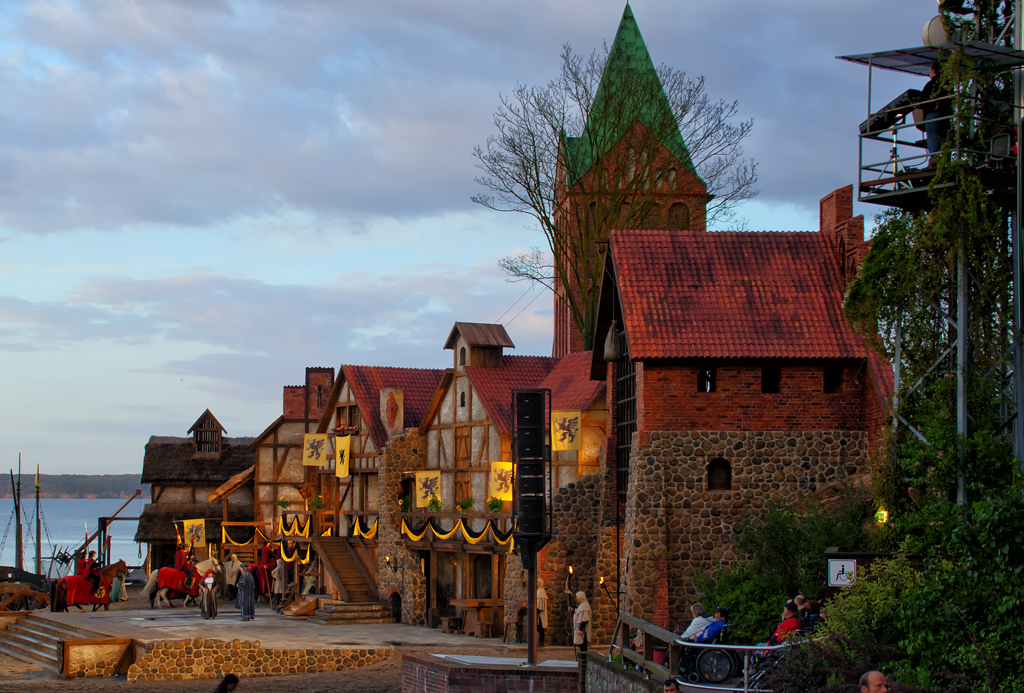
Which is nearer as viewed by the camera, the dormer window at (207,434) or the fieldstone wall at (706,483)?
the fieldstone wall at (706,483)

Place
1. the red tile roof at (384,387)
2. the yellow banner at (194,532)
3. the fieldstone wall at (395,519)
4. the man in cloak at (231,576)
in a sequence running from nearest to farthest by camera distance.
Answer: the fieldstone wall at (395,519) → the red tile roof at (384,387) → the man in cloak at (231,576) → the yellow banner at (194,532)

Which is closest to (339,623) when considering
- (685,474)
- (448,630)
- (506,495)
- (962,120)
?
(448,630)

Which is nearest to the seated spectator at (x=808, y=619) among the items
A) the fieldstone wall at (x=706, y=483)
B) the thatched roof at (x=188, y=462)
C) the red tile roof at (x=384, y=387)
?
the fieldstone wall at (x=706, y=483)

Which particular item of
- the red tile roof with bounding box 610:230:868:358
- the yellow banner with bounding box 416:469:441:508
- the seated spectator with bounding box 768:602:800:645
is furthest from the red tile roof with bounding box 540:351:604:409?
the seated spectator with bounding box 768:602:800:645

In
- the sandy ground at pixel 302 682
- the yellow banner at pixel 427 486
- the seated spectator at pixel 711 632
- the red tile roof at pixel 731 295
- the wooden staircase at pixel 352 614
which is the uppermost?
the red tile roof at pixel 731 295

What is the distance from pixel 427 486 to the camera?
3312 cm

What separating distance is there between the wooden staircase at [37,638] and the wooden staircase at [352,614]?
21.8 feet

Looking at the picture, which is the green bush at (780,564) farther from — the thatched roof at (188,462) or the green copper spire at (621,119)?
the thatched roof at (188,462)

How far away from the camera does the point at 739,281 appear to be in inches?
977

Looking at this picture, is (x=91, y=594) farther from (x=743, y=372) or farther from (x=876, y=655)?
(x=876, y=655)

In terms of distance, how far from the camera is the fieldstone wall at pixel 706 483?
76.8 ft

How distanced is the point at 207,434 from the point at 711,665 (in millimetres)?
39098

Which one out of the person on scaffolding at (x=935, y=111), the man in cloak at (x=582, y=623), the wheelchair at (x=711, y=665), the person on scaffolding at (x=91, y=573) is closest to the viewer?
the wheelchair at (x=711, y=665)

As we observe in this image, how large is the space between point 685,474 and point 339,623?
13773 millimetres
